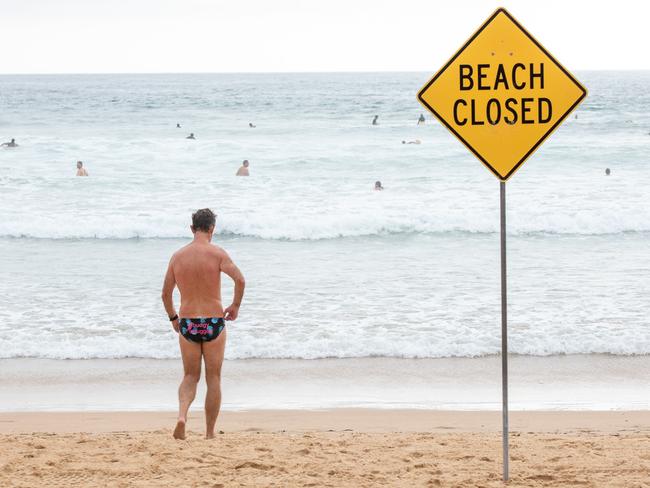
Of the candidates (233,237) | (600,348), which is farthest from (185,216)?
(600,348)

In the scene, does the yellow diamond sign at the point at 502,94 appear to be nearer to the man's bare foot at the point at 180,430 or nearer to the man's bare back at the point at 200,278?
the man's bare back at the point at 200,278

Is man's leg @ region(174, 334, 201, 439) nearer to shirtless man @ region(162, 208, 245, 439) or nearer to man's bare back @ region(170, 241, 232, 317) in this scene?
shirtless man @ region(162, 208, 245, 439)

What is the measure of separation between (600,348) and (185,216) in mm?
12953

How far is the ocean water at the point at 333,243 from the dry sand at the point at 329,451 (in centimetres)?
234

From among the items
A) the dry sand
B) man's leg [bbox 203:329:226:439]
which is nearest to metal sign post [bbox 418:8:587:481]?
the dry sand

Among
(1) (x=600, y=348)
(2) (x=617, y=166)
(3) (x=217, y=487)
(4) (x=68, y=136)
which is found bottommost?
(3) (x=217, y=487)

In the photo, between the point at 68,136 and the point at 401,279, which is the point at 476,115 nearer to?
the point at 401,279

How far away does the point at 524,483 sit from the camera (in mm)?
5145

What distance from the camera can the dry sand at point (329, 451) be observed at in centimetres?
524

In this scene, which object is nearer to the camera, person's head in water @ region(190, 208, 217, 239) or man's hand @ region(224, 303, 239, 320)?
man's hand @ region(224, 303, 239, 320)

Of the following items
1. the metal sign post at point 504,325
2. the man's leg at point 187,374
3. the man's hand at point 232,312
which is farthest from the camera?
the man's leg at point 187,374

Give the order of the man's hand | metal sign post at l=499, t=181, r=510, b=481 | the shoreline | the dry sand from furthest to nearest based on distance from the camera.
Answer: the shoreline
the man's hand
the dry sand
metal sign post at l=499, t=181, r=510, b=481

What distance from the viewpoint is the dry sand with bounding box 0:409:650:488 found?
5.24m

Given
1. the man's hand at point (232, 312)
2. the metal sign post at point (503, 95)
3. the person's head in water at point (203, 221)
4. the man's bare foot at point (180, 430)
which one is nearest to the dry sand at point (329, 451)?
the man's bare foot at point (180, 430)
